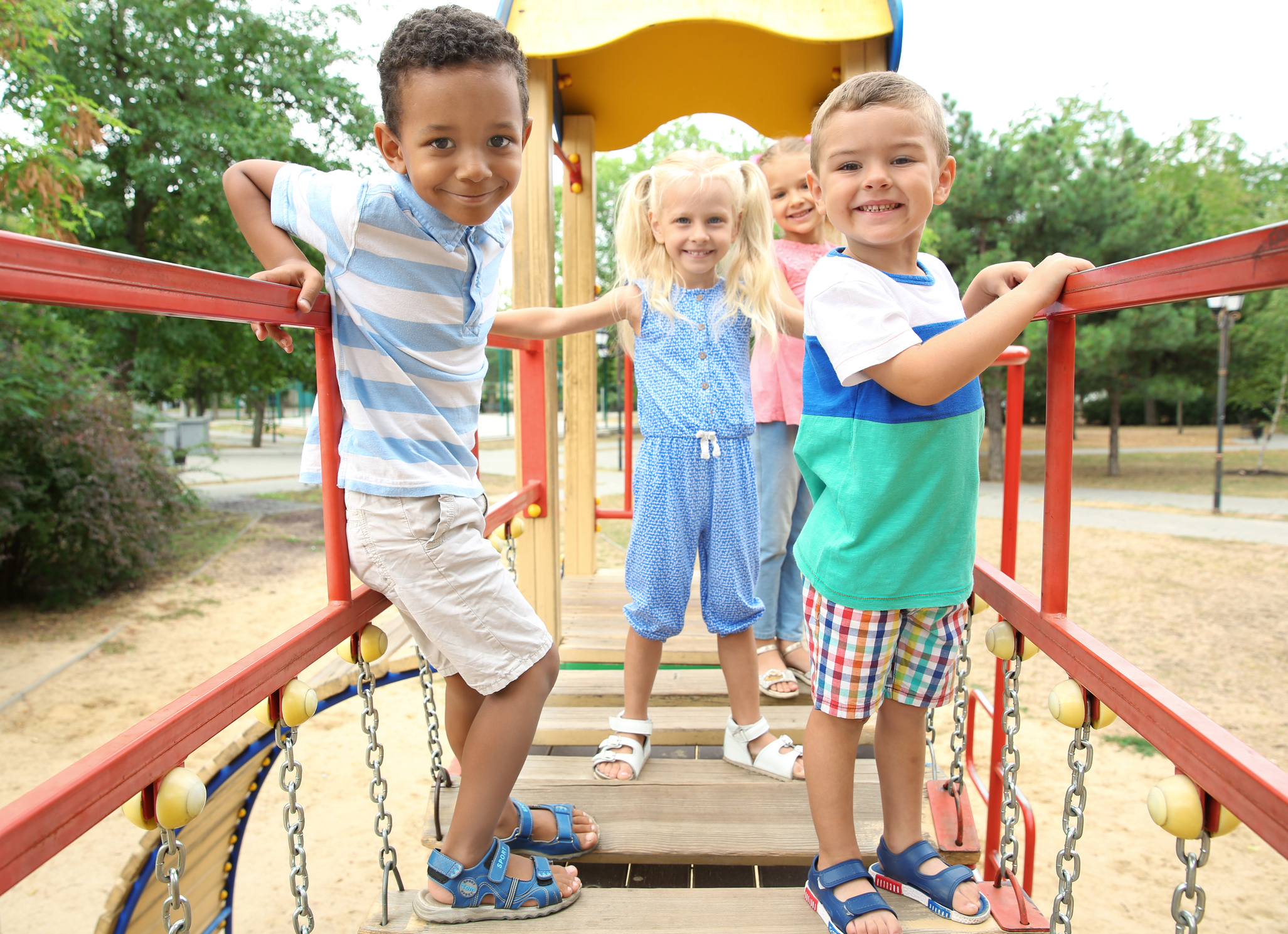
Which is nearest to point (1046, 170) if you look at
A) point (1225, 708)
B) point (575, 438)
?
point (1225, 708)

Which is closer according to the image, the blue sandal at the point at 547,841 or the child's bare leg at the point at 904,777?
the child's bare leg at the point at 904,777

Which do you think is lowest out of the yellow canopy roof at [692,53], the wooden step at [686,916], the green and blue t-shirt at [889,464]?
the wooden step at [686,916]

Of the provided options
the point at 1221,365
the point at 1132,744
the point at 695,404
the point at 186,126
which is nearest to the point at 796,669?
the point at 695,404

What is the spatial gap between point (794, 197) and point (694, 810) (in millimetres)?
1918

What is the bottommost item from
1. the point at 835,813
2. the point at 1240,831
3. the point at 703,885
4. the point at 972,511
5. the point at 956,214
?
the point at 1240,831

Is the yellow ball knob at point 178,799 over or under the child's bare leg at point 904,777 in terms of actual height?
over

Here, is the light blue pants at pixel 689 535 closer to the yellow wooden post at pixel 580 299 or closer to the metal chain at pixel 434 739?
the metal chain at pixel 434 739

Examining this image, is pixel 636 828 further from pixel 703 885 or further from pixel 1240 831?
pixel 1240 831

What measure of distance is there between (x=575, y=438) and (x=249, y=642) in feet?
16.6

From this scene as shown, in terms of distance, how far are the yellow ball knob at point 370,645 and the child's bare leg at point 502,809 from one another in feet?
0.45

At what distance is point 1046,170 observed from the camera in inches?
603

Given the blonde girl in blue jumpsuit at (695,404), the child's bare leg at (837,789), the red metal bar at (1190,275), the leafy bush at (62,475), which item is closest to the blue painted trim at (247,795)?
the blonde girl in blue jumpsuit at (695,404)

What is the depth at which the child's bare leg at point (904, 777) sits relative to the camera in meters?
1.59

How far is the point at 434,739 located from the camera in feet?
6.00
